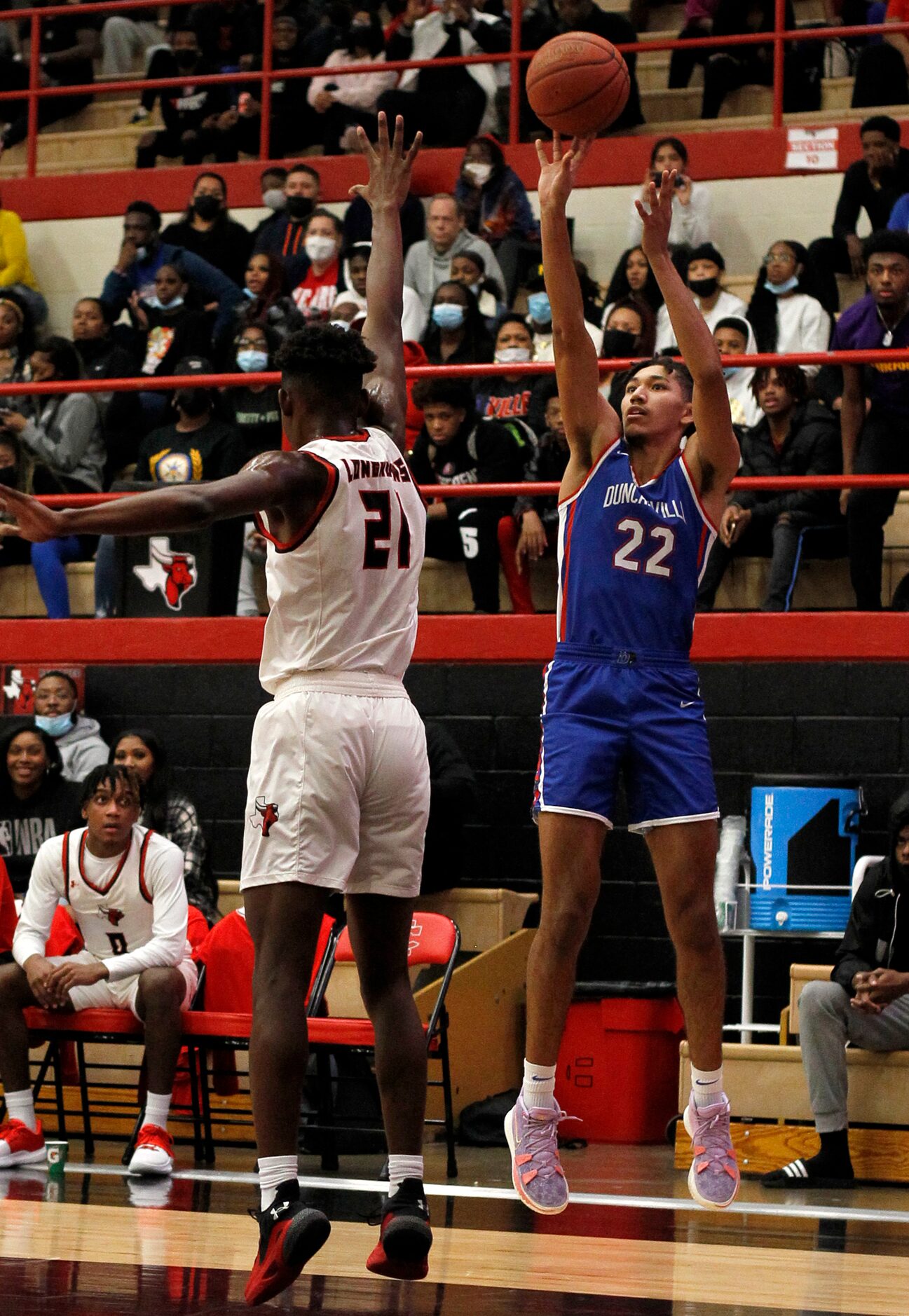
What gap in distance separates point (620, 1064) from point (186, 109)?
28.6 ft

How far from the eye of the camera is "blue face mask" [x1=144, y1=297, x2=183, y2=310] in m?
11.1

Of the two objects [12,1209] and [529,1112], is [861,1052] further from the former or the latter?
[12,1209]

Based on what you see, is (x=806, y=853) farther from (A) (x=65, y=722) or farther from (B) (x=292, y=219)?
(B) (x=292, y=219)

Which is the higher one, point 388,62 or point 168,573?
point 388,62

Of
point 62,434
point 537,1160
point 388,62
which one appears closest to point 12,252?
point 388,62

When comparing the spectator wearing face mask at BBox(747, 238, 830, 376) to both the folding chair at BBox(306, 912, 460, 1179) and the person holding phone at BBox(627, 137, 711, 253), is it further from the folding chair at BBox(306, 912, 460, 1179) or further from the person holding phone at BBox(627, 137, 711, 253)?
the folding chair at BBox(306, 912, 460, 1179)

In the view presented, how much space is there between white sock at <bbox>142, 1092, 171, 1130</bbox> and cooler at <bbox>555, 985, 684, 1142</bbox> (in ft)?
5.74

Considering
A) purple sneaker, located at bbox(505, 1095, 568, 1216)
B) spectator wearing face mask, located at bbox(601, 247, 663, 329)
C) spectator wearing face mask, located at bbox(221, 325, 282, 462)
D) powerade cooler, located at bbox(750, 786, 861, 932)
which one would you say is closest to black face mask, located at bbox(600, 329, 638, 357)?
spectator wearing face mask, located at bbox(601, 247, 663, 329)

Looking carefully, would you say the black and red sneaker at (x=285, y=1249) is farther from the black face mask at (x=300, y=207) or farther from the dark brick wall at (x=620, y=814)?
the black face mask at (x=300, y=207)

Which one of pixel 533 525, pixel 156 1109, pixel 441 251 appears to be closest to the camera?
pixel 156 1109

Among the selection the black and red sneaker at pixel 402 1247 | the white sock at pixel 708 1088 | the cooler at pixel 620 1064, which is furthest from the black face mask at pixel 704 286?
the black and red sneaker at pixel 402 1247

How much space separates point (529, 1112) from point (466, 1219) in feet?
3.40

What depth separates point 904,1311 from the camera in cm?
406

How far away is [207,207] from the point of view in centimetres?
1181
